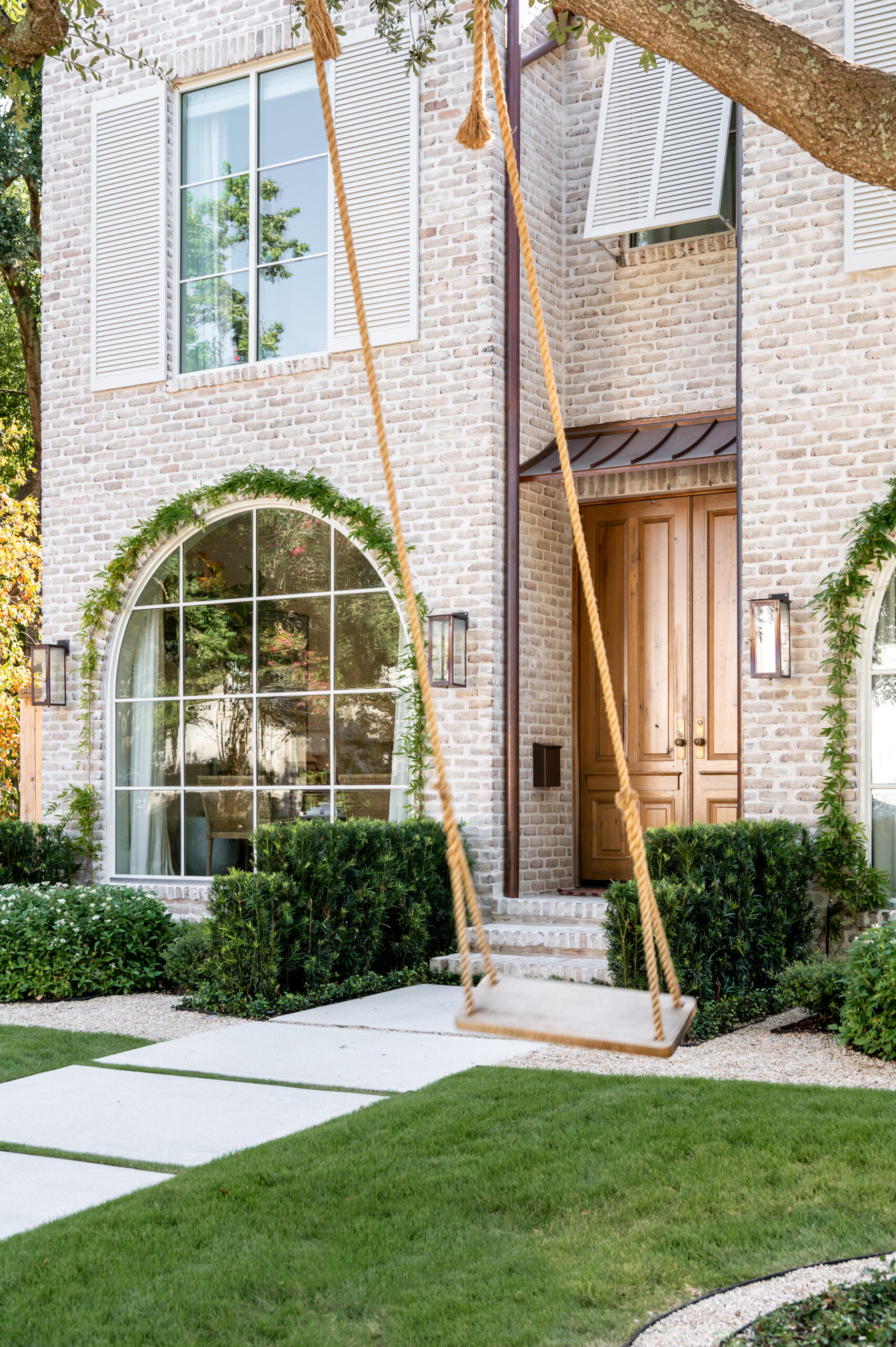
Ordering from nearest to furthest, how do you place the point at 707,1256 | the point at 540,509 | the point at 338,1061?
the point at 707,1256 → the point at 338,1061 → the point at 540,509

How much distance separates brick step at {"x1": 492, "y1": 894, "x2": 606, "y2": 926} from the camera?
838 centimetres

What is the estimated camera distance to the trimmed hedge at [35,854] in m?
9.75

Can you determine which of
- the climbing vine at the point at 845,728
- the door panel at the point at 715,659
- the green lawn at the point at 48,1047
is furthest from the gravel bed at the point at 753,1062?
the door panel at the point at 715,659

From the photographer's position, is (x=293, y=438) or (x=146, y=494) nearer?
(x=293, y=438)

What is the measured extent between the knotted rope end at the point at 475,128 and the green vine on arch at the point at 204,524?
4.76 metres

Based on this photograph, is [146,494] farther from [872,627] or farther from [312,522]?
[872,627]

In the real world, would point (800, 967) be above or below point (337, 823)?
below

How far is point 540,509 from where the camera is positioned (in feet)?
30.6

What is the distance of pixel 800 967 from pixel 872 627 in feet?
7.25

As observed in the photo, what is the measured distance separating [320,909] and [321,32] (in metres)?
5.02

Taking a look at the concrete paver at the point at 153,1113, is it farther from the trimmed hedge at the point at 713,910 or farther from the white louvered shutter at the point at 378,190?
the white louvered shutter at the point at 378,190

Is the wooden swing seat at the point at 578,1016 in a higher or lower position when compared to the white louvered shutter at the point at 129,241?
lower

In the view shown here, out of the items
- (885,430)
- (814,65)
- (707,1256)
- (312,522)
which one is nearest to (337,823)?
(312,522)

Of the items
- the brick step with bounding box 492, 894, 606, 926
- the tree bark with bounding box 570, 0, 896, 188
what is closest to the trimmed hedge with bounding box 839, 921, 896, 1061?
A: the brick step with bounding box 492, 894, 606, 926
